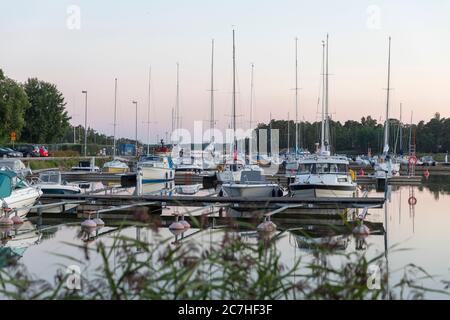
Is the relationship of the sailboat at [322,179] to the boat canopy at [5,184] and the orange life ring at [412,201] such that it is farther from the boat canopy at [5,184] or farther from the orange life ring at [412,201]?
the boat canopy at [5,184]

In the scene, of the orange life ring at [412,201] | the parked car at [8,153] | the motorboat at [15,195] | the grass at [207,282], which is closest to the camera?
the grass at [207,282]

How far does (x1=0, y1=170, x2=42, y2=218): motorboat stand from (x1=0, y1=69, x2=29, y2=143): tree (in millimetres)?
49520

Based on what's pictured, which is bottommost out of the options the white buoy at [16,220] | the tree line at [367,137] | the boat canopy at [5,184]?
Result: the white buoy at [16,220]

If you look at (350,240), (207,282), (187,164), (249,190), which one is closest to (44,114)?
(187,164)

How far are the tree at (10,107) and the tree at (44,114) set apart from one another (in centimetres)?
1287

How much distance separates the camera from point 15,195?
26469mm

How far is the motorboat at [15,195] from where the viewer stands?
25.5m

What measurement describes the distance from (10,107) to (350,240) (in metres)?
69.5

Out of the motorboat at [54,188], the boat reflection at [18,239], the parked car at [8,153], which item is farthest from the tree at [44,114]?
the boat reflection at [18,239]

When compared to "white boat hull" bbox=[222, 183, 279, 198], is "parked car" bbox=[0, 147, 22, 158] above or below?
above

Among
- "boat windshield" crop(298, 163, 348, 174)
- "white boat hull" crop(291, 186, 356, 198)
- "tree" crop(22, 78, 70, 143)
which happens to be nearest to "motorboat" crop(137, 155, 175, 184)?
"boat windshield" crop(298, 163, 348, 174)

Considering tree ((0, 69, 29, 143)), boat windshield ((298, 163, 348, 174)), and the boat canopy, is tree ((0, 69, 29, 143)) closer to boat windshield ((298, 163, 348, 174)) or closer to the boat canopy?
boat windshield ((298, 163, 348, 174))

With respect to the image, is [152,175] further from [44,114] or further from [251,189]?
[44,114]

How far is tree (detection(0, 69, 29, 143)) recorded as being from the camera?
2965 inches
